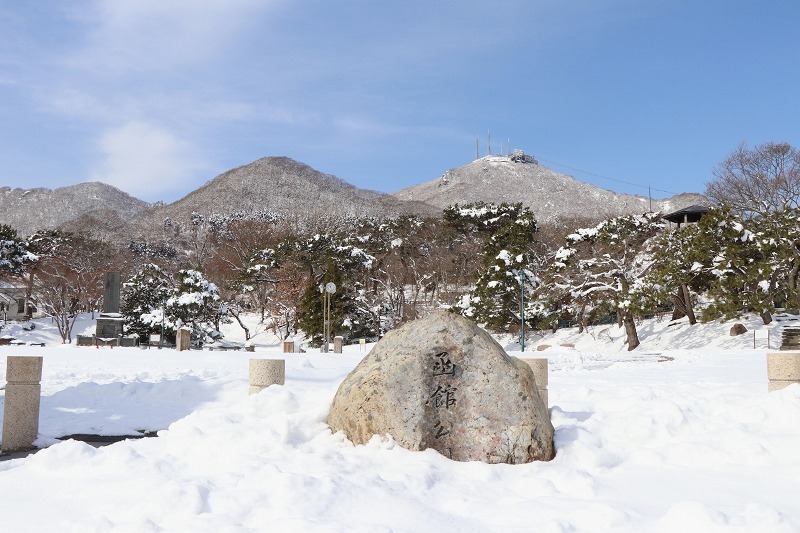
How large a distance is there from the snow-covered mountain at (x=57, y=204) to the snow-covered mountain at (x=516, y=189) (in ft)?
189

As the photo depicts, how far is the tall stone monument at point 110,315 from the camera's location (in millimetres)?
29734

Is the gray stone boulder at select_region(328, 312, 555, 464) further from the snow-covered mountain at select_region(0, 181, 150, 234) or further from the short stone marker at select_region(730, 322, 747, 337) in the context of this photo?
the snow-covered mountain at select_region(0, 181, 150, 234)

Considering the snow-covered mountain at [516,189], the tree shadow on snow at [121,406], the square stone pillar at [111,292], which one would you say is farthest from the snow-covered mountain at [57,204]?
the tree shadow on snow at [121,406]

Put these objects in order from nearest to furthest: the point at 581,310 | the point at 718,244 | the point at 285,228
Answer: the point at 718,244
the point at 581,310
the point at 285,228

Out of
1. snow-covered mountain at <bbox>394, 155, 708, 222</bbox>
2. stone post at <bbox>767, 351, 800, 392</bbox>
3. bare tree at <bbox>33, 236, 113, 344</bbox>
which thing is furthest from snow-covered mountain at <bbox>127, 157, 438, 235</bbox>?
stone post at <bbox>767, 351, 800, 392</bbox>

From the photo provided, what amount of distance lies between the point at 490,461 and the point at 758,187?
3073 cm

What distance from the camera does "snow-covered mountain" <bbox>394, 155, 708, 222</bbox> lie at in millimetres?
123750

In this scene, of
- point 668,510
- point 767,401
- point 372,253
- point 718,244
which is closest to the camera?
point 668,510

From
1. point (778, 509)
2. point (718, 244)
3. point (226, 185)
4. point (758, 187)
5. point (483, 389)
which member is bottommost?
point (778, 509)

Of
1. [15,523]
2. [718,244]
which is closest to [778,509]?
[15,523]

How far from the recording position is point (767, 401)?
7613mm

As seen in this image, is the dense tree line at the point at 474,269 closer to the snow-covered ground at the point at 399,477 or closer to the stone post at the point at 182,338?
the stone post at the point at 182,338

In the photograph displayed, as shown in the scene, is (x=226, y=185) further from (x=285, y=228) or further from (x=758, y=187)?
(x=758, y=187)

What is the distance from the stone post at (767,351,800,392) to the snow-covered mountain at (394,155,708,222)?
348 feet
